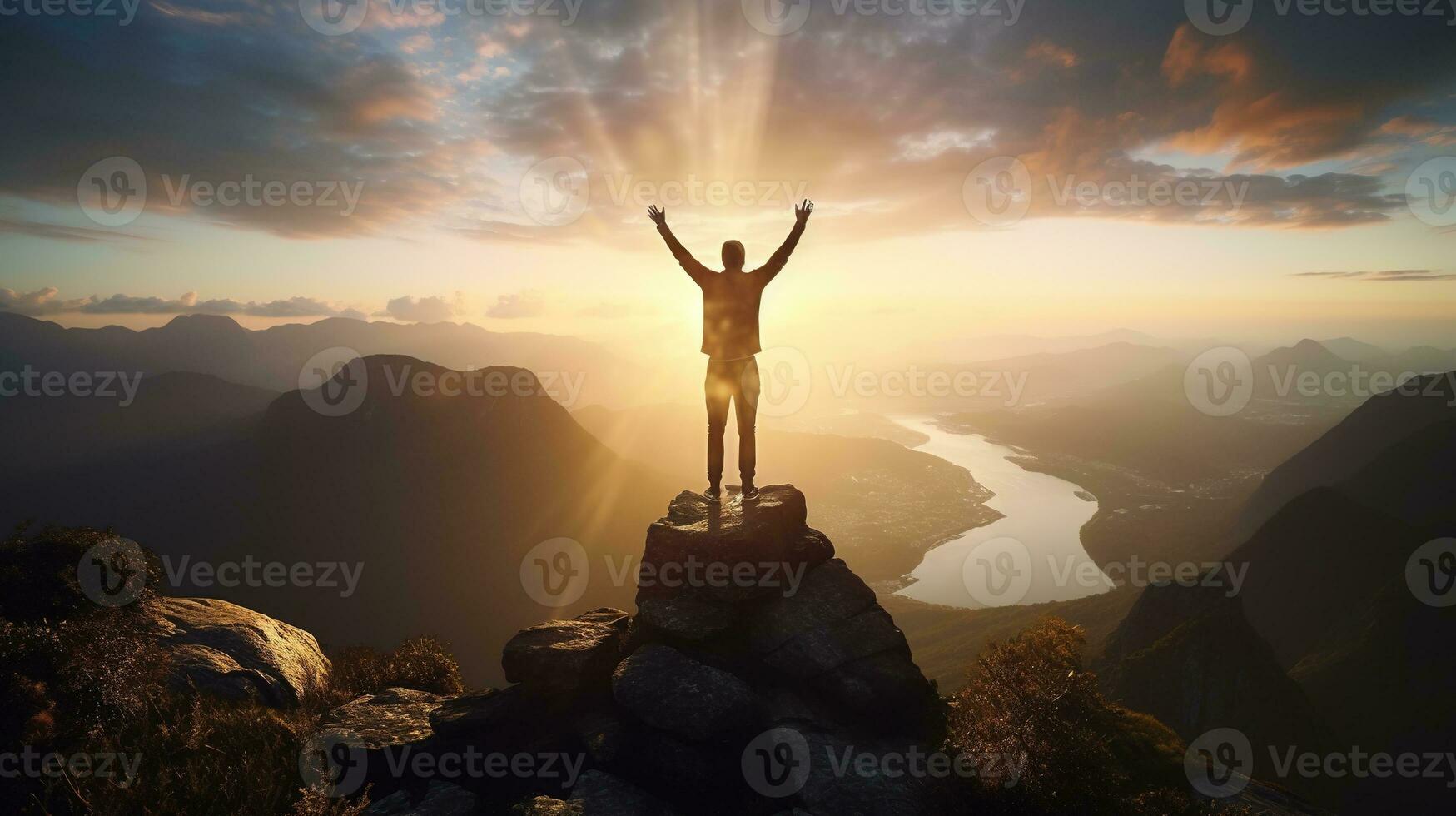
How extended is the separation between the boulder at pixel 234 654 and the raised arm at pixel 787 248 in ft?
43.8

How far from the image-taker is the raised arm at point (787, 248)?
11.1 m

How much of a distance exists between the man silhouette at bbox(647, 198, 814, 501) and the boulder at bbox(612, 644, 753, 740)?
442 cm

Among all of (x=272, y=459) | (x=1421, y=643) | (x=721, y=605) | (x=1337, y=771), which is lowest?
(x=1337, y=771)

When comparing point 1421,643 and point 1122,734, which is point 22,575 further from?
point 1421,643

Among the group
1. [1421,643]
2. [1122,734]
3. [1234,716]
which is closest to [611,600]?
[1234,716]

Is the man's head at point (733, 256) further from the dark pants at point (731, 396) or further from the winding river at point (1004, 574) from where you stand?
the winding river at point (1004, 574)

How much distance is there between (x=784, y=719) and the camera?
1016cm

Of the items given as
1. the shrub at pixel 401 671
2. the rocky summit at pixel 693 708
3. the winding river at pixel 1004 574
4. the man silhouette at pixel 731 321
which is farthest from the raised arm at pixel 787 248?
the winding river at pixel 1004 574

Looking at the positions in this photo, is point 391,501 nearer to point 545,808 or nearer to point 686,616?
point 686,616

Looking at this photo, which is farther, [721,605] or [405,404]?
[405,404]

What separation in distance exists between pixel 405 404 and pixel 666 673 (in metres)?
120

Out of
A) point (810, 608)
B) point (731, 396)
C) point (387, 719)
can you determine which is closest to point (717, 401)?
point (731, 396)

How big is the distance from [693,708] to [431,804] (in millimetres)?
4308

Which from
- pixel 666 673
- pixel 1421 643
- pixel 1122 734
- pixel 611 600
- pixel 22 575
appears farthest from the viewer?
pixel 611 600
